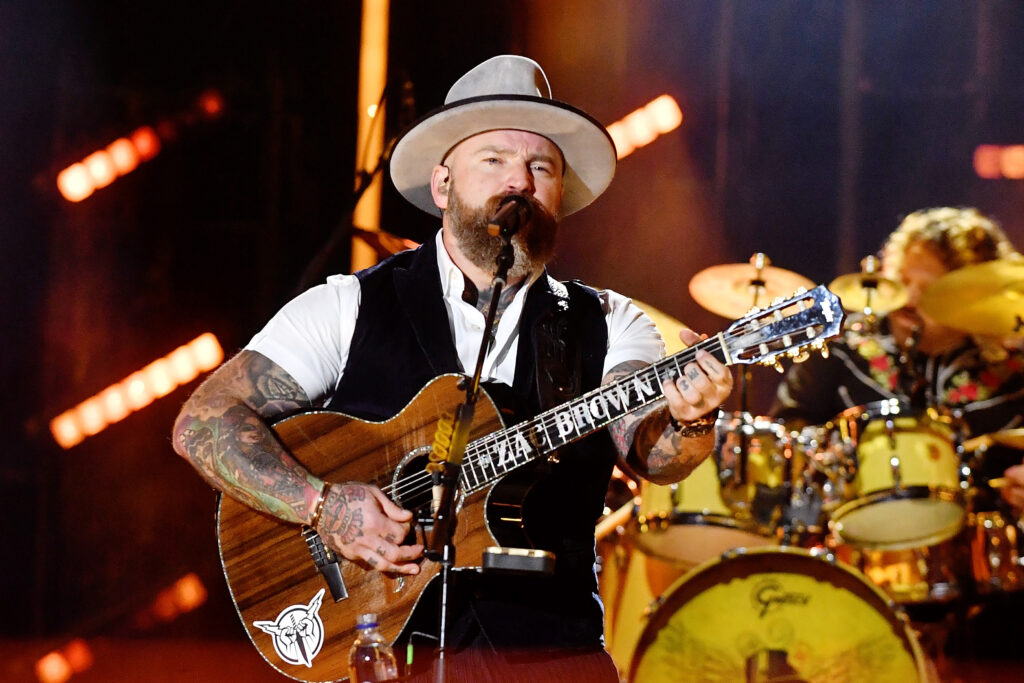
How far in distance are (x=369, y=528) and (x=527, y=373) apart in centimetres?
69

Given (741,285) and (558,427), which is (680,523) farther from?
(558,427)

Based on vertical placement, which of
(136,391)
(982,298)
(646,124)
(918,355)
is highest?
(646,124)

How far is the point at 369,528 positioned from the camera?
2.61m

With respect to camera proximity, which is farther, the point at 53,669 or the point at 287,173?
the point at 287,173

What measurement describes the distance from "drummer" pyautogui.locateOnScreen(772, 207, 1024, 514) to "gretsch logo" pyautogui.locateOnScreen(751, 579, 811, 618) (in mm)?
1795

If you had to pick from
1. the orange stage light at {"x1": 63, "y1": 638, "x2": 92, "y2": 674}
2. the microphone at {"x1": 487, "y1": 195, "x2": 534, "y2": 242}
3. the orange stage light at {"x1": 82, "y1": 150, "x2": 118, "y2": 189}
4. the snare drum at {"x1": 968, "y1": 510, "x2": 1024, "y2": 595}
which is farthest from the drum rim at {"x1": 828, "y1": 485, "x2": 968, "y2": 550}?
the orange stage light at {"x1": 82, "y1": 150, "x2": 118, "y2": 189}

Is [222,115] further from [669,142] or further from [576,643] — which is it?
[576,643]

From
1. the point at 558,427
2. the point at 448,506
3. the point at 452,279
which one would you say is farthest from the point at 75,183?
the point at 448,506

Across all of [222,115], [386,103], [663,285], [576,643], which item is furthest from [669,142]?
[576,643]

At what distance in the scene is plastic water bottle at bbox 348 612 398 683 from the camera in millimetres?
2506

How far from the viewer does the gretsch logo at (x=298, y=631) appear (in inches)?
111

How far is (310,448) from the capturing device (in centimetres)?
294

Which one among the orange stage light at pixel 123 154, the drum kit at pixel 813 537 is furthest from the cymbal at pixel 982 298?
the orange stage light at pixel 123 154

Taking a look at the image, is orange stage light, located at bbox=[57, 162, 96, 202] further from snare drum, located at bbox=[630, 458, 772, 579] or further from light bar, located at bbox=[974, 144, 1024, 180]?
light bar, located at bbox=[974, 144, 1024, 180]
